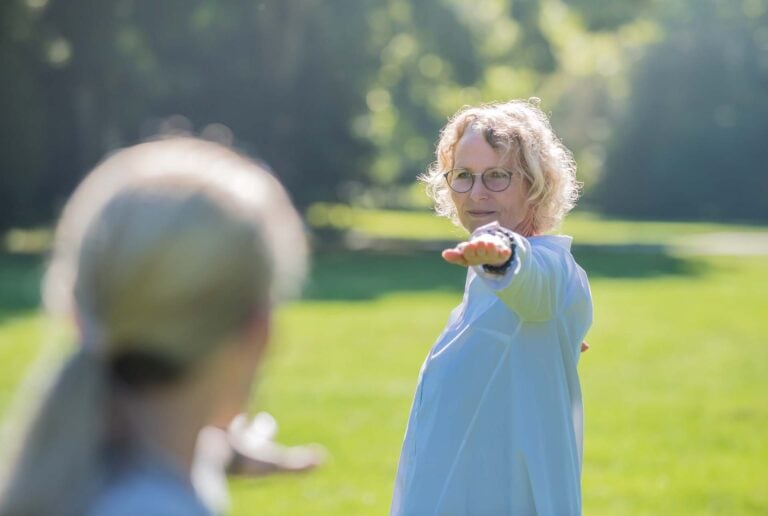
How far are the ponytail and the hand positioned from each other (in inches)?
51.7

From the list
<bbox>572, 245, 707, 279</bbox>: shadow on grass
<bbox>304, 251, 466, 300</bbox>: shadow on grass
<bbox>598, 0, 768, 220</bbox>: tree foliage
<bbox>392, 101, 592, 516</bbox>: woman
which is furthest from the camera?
<bbox>598, 0, 768, 220</bbox>: tree foliage

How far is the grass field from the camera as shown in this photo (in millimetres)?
7586

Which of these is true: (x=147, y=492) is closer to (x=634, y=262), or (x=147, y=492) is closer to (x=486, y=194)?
(x=486, y=194)

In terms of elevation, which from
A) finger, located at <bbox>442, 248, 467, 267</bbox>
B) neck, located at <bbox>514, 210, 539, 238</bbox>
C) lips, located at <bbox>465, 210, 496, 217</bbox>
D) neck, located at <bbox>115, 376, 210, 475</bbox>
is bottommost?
neck, located at <bbox>115, 376, 210, 475</bbox>

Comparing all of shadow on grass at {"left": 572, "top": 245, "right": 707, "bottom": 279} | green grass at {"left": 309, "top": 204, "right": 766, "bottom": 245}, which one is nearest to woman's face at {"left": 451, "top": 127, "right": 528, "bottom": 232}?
shadow on grass at {"left": 572, "top": 245, "right": 707, "bottom": 279}

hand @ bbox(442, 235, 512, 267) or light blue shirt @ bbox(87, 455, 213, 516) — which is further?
hand @ bbox(442, 235, 512, 267)

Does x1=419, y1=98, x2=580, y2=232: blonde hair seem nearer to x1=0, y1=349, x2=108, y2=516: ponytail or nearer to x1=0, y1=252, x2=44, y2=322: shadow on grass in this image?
x1=0, y1=349, x2=108, y2=516: ponytail

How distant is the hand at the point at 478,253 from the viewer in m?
2.55

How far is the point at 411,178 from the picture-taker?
6719cm

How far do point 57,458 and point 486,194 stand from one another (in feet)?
6.96

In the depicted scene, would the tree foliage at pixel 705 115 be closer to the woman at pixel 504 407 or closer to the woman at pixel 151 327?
the woman at pixel 504 407

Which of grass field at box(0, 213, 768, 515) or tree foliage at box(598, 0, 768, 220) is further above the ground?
tree foliage at box(598, 0, 768, 220)

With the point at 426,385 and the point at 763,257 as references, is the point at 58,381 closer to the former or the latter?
the point at 426,385

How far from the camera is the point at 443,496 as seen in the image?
300 centimetres
